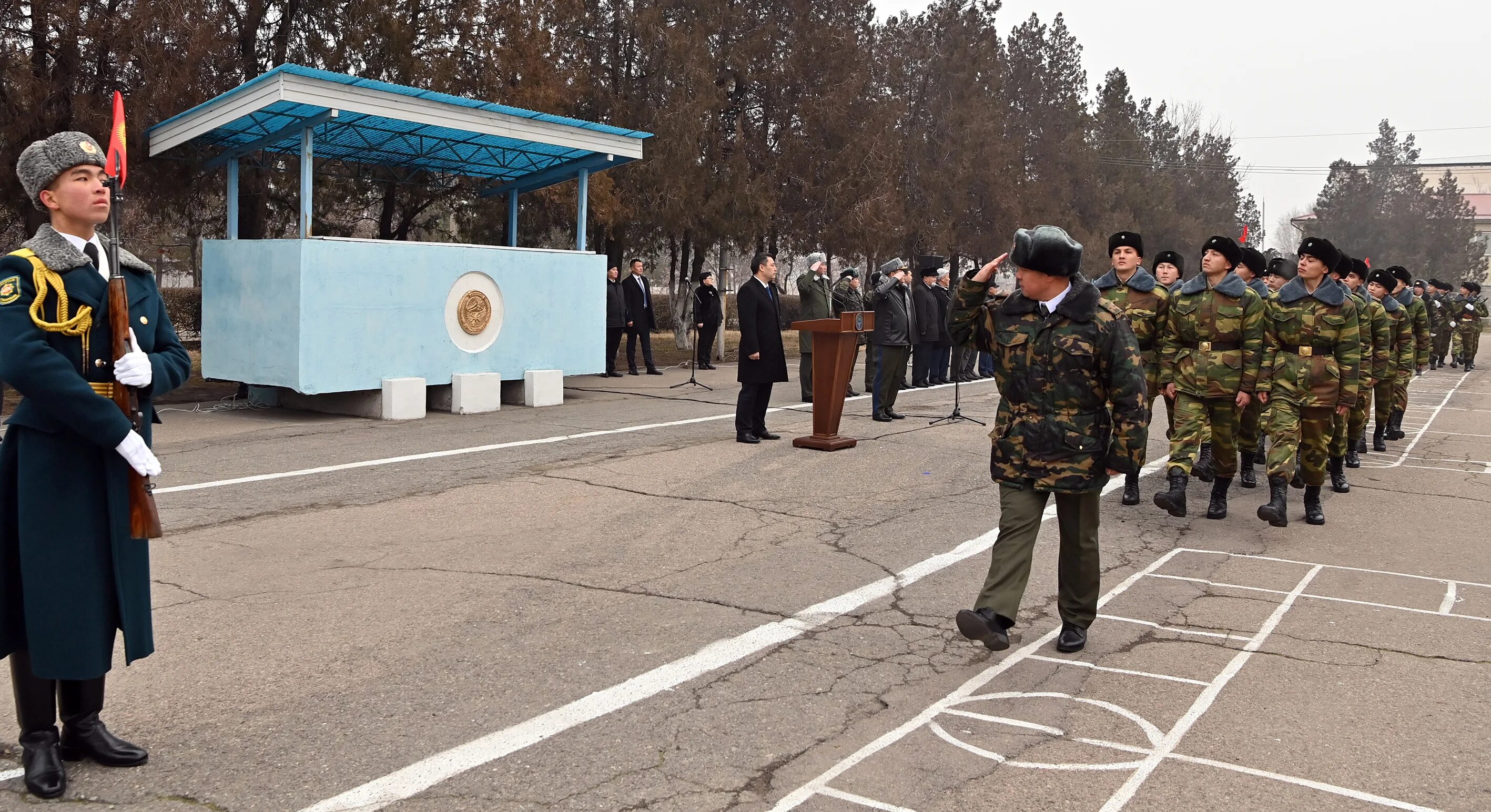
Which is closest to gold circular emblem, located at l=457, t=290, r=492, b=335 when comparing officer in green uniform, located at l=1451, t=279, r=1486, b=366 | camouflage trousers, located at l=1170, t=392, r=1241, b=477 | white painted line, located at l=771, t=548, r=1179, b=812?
camouflage trousers, located at l=1170, t=392, r=1241, b=477

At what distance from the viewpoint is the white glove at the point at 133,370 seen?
3643 mm

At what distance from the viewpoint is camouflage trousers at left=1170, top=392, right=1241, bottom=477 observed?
28.1 feet

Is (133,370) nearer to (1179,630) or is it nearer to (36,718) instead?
(36,718)

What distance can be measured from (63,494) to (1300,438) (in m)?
7.85

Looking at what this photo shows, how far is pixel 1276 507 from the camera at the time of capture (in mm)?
8328

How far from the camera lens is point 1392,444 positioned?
1359 centimetres

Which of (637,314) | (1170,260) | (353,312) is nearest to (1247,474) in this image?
(1170,260)

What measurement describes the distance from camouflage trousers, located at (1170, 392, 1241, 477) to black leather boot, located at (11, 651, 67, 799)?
7195 mm

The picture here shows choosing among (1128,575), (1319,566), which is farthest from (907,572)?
(1319,566)

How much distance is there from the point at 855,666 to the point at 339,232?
18332 millimetres

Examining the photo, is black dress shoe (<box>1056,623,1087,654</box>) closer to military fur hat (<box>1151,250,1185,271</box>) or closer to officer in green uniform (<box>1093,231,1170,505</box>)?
officer in green uniform (<box>1093,231,1170,505</box>)

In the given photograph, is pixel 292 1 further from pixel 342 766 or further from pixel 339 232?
pixel 342 766

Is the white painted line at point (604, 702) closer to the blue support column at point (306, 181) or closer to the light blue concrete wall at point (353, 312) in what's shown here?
the light blue concrete wall at point (353, 312)

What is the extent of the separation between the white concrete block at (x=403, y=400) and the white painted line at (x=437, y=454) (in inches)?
92.7
